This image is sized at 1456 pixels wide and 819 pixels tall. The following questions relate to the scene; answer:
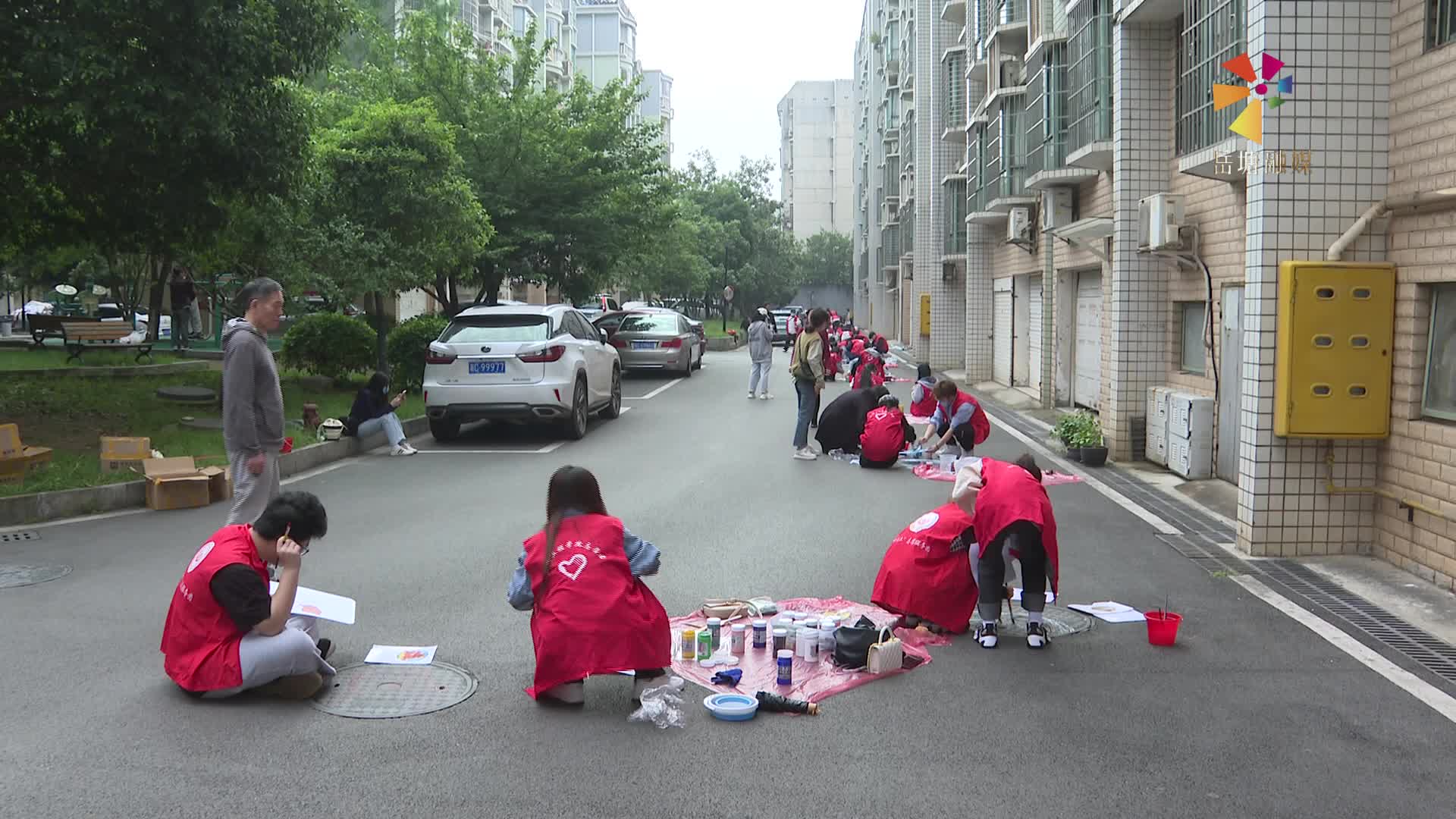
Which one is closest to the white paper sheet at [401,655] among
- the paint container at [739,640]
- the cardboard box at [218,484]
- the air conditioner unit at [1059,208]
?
the paint container at [739,640]

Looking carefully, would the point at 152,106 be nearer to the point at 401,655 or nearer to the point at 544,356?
the point at 544,356

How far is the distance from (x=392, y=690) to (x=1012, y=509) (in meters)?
3.19

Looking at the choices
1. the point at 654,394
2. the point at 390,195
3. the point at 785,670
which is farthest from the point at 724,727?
the point at 654,394

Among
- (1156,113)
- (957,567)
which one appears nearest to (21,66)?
(957,567)

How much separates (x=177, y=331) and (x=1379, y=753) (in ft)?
91.9

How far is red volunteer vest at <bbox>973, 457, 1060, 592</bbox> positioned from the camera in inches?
259

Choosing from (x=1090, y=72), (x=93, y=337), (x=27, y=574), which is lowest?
(x=27, y=574)

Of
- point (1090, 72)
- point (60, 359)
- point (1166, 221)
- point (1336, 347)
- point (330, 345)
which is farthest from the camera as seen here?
point (60, 359)

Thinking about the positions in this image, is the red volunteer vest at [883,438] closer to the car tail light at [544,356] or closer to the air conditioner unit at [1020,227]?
the car tail light at [544,356]

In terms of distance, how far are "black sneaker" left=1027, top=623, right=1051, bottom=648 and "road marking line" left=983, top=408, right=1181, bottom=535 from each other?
3.77 metres

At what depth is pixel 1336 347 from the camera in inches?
338

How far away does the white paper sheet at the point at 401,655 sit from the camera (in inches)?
246

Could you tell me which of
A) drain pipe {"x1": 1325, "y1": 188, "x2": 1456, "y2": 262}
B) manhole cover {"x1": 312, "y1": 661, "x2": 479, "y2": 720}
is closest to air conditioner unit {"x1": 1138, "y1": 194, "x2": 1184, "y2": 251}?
drain pipe {"x1": 1325, "y1": 188, "x2": 1456, "y2": 262}

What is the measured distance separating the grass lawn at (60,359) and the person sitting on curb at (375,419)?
31.3ft
